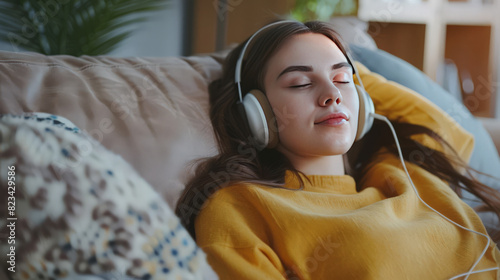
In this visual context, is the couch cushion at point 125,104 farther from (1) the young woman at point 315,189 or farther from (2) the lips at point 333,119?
(2) the lips at point 333,119

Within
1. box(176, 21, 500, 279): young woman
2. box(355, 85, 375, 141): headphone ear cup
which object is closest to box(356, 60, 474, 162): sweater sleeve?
box(176, 21, 500, 279): young woman

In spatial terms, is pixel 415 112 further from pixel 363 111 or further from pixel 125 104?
pixel 125 104

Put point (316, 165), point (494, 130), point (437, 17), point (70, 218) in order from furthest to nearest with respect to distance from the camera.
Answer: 1. point (437, 17)
2. point (494, 130)
3. point (316, 165)
4. point (70, 218)

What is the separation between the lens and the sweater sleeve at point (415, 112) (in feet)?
4.09

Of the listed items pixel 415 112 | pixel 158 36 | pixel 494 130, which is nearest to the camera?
pixel 415 112

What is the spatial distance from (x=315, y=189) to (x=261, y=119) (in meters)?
0.19

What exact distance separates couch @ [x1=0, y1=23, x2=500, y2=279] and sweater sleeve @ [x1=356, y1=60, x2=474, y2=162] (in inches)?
9.5

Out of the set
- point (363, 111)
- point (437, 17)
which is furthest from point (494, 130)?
point (437, 17)

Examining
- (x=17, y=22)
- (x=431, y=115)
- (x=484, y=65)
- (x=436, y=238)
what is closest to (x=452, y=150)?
(x=431, y=115)

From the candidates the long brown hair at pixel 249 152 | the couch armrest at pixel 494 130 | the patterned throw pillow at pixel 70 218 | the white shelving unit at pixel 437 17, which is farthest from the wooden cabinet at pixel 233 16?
the patterned throw pillow at pixel 70 218

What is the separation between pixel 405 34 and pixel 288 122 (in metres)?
2.18

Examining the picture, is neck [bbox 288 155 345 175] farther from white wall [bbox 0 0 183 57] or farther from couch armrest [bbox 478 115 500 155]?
white wall [bbox 0 0 183 57]

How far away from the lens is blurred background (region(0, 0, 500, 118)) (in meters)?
1.65

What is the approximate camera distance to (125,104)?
36.5 inches
